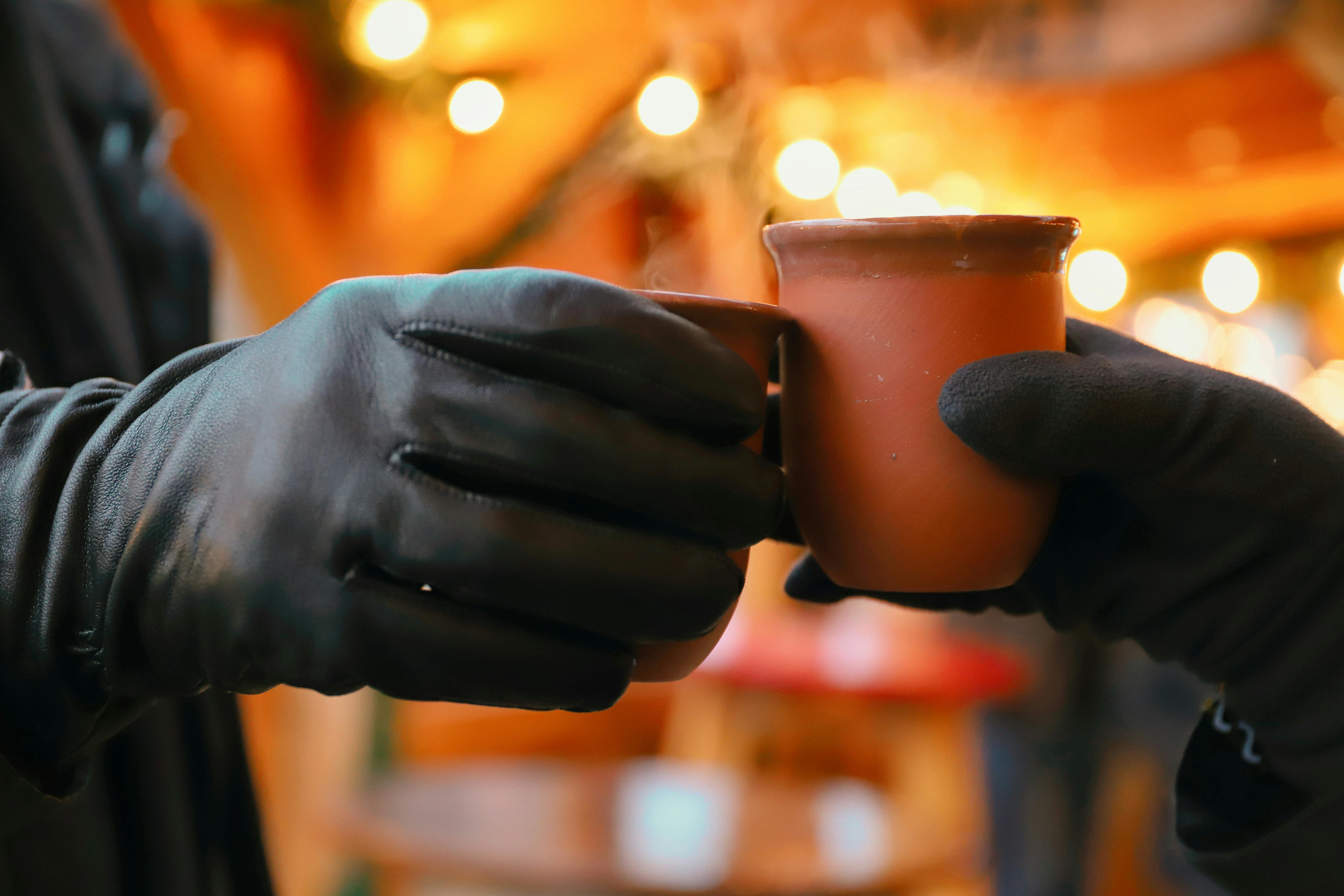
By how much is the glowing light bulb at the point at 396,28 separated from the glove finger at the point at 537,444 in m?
1.72

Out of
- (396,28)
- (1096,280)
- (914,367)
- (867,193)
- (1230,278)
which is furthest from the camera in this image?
(1230,278)

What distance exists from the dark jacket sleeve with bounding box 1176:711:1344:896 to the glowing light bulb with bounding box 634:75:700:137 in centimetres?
189

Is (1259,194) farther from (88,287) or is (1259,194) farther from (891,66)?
(88,287)

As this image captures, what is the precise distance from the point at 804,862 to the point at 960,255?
79cm

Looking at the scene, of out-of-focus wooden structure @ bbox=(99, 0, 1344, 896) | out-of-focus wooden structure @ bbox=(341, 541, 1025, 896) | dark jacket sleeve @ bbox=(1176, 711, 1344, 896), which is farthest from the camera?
out-of-focus wooden structure @ bbox=(99, 0, 1344, 896)

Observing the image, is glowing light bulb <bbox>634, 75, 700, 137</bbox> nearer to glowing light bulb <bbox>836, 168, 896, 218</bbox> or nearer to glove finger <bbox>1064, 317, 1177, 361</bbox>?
glowing light bulb <bbox>836, 168, 896, 218</bbox>

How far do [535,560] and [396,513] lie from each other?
6cm

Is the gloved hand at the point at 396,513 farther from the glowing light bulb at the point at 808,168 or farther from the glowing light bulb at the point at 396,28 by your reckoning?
the glowing light bulb at the point at 808,168

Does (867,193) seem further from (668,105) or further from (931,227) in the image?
(931,227)

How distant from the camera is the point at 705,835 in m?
1.16

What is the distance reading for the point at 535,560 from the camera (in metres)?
0.40

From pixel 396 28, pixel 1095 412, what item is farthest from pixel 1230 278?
pixel 1095 412

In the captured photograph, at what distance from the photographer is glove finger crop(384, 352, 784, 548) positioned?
403mm

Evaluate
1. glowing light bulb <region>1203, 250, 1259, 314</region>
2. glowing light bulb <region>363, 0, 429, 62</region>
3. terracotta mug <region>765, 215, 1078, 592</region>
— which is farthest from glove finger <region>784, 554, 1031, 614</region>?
glowing light bulb <region>1203, 250, 1259, 314</region>
